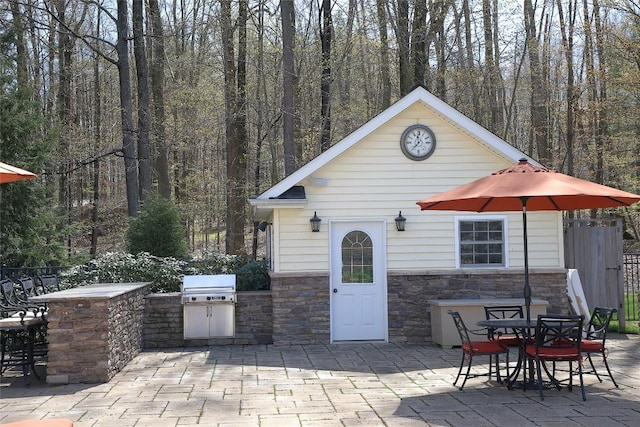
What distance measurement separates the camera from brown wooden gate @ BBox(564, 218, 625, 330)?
1209 cm

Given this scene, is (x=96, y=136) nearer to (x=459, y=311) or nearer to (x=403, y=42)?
(x=403, y=42)

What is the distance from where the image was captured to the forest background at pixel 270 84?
56.3 feet

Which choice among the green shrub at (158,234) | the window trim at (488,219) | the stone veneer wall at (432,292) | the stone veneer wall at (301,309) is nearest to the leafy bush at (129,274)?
the green shrub at (158,234)

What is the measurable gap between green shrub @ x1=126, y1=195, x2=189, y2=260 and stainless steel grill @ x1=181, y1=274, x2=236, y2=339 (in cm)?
314

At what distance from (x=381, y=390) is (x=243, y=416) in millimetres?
1810

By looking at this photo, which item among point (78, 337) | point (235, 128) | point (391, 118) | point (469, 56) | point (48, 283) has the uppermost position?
point (469, 56)

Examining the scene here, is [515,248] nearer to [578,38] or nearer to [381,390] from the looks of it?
[381,390]

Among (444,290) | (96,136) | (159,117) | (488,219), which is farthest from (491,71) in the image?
(96,136)

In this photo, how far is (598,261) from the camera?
12.2m

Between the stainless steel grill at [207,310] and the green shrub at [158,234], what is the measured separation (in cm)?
314

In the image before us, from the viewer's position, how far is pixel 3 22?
712 inches

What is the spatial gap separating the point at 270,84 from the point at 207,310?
13156 millimetres

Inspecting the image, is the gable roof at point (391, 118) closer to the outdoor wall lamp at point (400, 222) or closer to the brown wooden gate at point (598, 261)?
the outdoor wall lamp at point (400, 222)

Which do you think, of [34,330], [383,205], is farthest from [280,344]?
[34,330]
